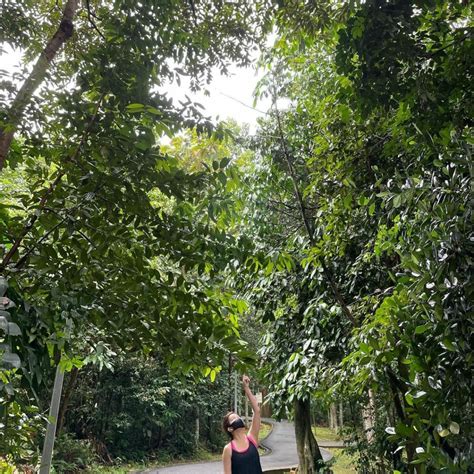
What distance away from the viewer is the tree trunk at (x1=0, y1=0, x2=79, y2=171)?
1.41m

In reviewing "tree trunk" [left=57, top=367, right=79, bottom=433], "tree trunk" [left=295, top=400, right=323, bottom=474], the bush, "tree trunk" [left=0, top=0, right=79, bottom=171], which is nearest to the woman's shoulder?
"tree trunk" [left=0, top=0, right=79, bottom=171]

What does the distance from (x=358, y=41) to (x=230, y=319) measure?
1.33 m

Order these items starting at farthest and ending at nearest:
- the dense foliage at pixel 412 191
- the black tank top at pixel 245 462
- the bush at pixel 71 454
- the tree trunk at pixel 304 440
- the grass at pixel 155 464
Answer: the grass at pixel 155 464, the bush at pixel 71 454, the tree trunk at pixel 304 440, the black tank top at pixel 245 462, the dense foliage at pixel 412 191

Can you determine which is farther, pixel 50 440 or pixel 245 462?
pixel 50 440

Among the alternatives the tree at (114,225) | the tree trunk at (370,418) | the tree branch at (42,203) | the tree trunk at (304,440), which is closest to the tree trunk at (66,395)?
the tree trunk at (304,440)

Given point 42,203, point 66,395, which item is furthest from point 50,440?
point 66,395

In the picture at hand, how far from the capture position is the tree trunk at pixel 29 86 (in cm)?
141

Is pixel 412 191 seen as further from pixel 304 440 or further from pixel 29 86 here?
pixel 304 440

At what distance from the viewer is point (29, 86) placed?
1.63 meters

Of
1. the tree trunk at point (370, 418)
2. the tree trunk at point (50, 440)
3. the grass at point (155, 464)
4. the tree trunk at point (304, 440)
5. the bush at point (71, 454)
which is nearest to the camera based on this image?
the tree trunk at point (50, 440)

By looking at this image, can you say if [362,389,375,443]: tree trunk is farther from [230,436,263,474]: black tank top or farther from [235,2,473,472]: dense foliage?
[230,436,263,474]: black tank top

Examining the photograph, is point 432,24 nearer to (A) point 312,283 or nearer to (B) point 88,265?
(B) point 88,265

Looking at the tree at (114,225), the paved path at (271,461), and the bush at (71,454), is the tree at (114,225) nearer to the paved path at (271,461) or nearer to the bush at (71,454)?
the bush at (71,454)

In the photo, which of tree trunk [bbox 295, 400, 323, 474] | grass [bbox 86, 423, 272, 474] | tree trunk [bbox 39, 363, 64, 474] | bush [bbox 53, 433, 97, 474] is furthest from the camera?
grass [bbox 86, 423, 272, 474]
